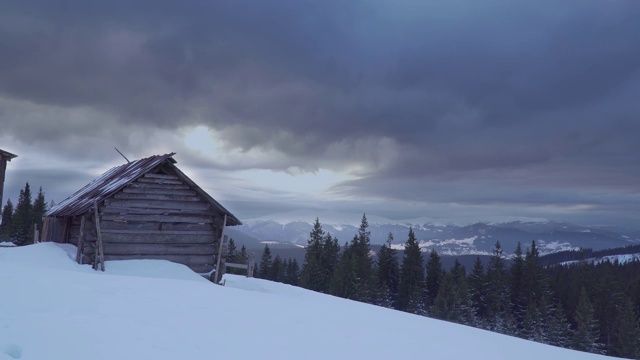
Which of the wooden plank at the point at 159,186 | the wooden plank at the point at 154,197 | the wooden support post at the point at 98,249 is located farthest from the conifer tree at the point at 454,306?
the wooden support post at the point at 98,249

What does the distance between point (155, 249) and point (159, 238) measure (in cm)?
50

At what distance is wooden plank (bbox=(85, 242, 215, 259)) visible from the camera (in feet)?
60.2

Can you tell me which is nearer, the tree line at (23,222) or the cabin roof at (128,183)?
the cabin roof at (128,183)

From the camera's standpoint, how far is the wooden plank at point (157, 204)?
18484mm

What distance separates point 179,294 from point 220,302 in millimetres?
1090

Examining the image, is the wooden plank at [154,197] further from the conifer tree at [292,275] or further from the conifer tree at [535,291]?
the conifer tree at [292,275]

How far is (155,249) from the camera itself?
1923cm

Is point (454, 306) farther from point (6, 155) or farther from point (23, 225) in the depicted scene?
point (23, 225)

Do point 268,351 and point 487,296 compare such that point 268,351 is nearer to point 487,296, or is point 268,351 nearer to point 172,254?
point 172,254

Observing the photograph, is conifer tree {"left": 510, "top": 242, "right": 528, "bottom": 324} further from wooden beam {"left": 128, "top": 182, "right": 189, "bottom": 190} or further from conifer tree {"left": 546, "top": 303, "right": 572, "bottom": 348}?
wooden beam {"left": 128, "top": 182, "right": 189, "bottom": 190}

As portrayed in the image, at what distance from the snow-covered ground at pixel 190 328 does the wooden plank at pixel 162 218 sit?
7.19 meters

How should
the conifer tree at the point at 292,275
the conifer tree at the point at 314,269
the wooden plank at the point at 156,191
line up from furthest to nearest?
the conifer tree at the point at 292,275 < the conifer tree at the point at 314,269 < the wooden plank at the point at 156,191

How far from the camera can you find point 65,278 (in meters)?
10.5

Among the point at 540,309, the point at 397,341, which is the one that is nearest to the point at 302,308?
the point at 397,341
